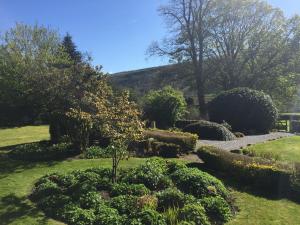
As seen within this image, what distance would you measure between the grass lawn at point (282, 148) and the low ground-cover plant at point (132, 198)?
751 centimetres

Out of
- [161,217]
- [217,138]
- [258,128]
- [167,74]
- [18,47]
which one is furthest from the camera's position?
[167,74]

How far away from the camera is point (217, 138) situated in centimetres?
2394

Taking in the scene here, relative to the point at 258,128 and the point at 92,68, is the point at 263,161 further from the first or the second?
the point at 258,128

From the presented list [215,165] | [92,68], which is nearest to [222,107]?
[92,68]

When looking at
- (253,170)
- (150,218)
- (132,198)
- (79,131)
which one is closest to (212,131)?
(79,131)

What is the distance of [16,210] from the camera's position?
9891mm

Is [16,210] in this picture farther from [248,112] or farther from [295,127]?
[295,127]

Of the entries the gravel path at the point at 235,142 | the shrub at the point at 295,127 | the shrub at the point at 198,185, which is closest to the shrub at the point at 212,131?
the gravel path at the point at 235,142

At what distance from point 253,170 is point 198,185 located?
9.22ft

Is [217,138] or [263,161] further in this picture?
[217,138]

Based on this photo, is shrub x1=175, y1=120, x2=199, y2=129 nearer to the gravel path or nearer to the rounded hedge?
the rounded hedge

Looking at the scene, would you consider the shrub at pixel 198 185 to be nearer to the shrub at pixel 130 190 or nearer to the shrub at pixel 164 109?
the shrub at pixel 130 190

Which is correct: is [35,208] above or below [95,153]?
below

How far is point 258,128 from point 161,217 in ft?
71.5
